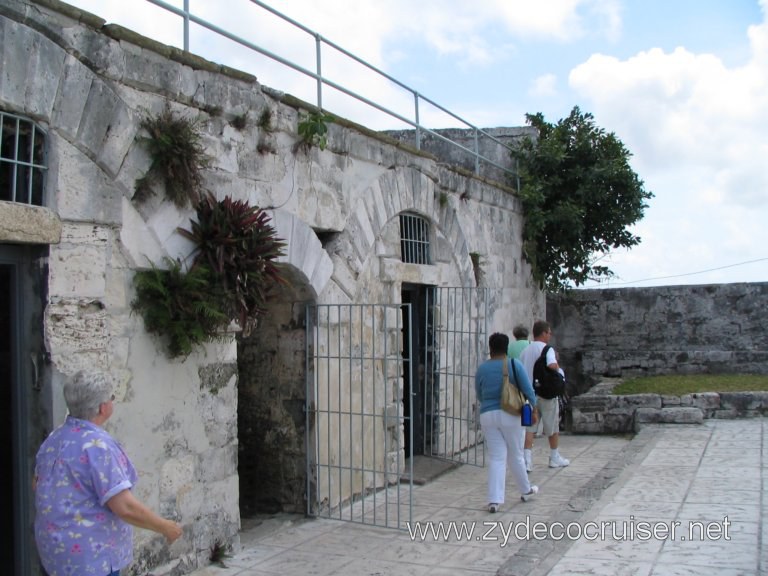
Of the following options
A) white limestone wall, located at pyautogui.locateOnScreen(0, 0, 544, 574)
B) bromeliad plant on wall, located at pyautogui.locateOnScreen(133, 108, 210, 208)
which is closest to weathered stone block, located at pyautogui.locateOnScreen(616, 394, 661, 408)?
white limestone wall, located at pyautogui.locateOnScreen(0, 0, 544, 574)

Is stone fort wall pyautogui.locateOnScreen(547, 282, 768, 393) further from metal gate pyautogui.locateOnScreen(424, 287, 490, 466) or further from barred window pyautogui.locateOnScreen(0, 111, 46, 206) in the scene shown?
barred window pyautogui.locateOnScreen(0, 111, 46, 206)

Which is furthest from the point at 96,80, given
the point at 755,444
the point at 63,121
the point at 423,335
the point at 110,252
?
the point at 755,444

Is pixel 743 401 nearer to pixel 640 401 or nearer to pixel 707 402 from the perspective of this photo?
pixel 707 402

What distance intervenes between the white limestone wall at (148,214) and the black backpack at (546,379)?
7.48 feet

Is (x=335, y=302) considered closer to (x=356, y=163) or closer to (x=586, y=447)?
(x=356, y=163)

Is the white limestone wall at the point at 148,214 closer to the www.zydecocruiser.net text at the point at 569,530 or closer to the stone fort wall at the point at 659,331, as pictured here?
the www.zydecocruiser.net text at the point at 569,530

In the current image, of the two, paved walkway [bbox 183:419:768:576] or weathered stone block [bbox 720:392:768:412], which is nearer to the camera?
paved walkway [bbox 183:419:768:576]

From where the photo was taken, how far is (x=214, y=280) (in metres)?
5.19

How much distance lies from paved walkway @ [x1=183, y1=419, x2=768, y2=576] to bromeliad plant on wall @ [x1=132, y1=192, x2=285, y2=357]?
5.52ft

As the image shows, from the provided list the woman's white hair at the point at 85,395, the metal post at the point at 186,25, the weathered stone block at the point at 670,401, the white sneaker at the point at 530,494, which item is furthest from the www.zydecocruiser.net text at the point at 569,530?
the weathered stone block at the point at 670,401

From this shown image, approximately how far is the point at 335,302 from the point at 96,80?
3095mm

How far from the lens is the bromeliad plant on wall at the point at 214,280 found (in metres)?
4.93

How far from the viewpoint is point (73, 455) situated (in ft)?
10.5

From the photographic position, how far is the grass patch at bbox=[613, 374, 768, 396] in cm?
1172
